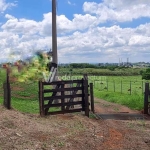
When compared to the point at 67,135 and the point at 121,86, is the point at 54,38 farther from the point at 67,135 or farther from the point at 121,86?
the point at 121,86

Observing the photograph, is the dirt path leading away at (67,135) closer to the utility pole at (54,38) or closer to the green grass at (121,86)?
the utility pole at (54,38)

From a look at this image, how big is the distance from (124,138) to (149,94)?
6.43m

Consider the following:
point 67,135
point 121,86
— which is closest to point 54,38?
point 67,135

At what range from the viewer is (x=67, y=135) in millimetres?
8539

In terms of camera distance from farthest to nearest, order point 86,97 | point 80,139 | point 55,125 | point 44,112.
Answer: point 86,97
point 44,112
point 55,125
point 80,139

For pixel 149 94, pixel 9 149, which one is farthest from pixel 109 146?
pixel 149 94

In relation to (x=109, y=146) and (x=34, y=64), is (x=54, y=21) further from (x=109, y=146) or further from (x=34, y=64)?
(x=109, y=146)

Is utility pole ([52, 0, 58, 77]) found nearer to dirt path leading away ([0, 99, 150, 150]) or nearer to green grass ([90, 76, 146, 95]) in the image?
dirt path leading away ([0, 99, 150, 150])

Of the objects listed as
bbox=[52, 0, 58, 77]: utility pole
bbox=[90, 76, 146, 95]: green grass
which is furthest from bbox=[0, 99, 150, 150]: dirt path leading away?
bbox=[90, 76, 146, 95]: green grass

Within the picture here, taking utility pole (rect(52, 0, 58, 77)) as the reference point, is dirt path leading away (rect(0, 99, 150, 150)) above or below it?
below

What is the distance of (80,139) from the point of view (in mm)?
8219

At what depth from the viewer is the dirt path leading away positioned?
287 inches

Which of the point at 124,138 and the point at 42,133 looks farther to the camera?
the point at 124,138

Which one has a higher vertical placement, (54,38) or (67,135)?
(54,38)
